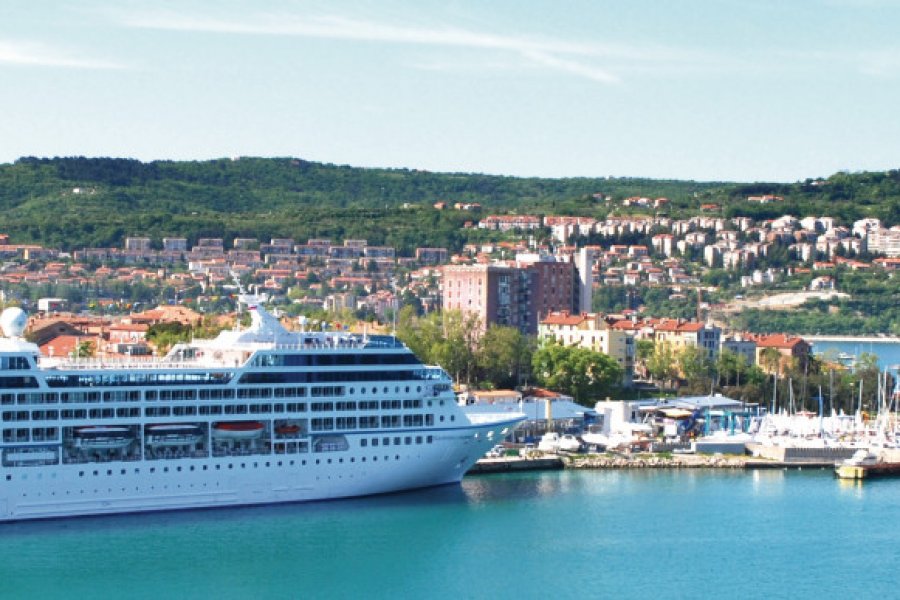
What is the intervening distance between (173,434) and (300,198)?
115 metres

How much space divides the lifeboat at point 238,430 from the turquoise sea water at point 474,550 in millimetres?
1555

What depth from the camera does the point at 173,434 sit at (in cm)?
3484

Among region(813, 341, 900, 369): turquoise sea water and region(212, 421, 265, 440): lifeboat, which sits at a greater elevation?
region(212, 421, 265, 440): lifeboat

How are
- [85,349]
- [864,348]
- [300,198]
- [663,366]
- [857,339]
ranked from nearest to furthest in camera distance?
[85,349], [663,366], [864,348], [857,339], [300,198]

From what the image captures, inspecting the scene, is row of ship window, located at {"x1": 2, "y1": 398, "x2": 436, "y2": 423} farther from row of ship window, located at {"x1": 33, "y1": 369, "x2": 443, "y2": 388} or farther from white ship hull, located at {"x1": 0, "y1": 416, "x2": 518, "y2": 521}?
white ship hull, located at {"x1": 0, "y1": 416, "x2": 518, "y2": 521}

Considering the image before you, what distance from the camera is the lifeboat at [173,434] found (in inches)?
1361

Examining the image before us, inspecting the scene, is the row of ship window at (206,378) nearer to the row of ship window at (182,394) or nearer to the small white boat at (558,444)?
the row of ship window at (182,394)

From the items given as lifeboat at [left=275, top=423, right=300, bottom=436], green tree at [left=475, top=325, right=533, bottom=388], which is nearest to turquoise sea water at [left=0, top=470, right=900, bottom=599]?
lifeboat at [left=275, top=423, right=300, bottom=436]

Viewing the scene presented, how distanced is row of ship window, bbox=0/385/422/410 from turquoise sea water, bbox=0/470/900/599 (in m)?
2.34

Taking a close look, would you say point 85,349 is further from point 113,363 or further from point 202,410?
point 202,410

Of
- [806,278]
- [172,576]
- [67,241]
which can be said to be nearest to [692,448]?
[172,576]

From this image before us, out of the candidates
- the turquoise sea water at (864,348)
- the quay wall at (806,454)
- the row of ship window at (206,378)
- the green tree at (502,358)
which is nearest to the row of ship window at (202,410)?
the row of ship window at (206,378)

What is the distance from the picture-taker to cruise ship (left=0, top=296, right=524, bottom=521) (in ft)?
110

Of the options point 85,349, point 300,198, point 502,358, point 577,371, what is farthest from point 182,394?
point 300,198
